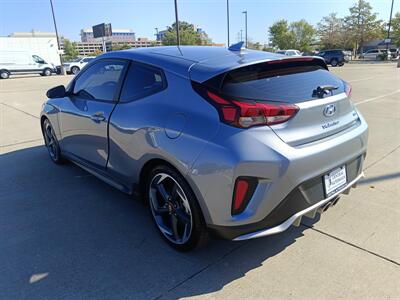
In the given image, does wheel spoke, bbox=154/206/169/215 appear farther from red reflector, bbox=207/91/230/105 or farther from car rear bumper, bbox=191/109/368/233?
red reflector, bbox=207/91/230/105

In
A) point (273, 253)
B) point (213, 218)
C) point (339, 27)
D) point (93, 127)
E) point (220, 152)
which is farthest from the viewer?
point (339, 27)

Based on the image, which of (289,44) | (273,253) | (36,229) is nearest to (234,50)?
(273,253)

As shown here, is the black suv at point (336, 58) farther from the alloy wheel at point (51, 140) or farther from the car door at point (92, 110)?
the car door at point (92, 110)

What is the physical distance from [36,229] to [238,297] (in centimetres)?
206

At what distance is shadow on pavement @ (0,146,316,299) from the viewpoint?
2.41 metres

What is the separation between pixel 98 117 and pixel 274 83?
72.3 inches

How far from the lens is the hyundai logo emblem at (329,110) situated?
2.54m

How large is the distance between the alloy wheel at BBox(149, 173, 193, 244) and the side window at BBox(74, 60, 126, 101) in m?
1.06

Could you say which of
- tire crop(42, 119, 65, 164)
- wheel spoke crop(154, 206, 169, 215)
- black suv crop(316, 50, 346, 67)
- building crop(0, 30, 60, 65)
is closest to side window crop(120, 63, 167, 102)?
wheel spoke crop(154, 206, 169, 215)

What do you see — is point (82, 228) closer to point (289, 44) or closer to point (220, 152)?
point (220, 152)

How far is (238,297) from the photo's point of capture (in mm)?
2275

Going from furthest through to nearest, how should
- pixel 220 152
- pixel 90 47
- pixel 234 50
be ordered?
1. pixel 90 47
2. pixel 234 50
3. pixel 220 152

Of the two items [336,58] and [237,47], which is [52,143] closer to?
[237,47]

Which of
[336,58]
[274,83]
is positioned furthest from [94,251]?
[336,58]
